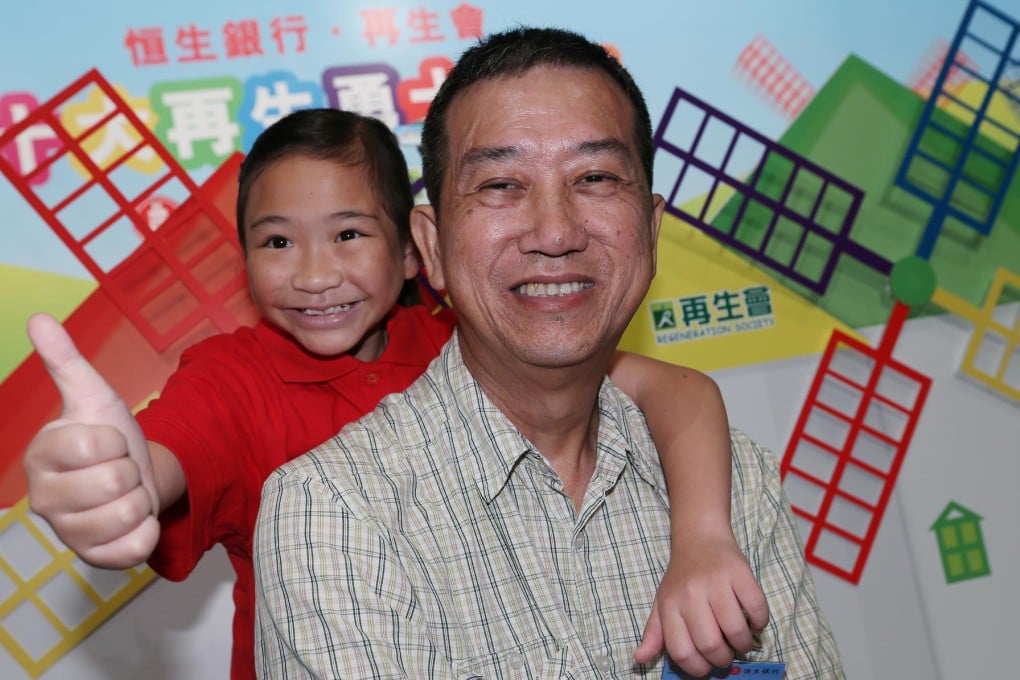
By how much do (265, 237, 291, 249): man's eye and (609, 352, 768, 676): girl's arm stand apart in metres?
0.55

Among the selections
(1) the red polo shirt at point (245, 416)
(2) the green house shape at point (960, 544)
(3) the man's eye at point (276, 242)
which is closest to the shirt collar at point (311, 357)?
(1) the red polo shirt at point (245, 416)

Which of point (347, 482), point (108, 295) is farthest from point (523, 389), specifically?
point (108, 295)

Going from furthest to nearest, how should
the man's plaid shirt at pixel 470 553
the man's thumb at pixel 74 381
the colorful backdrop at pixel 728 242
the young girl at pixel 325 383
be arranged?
1. the colorful backdrop at pixel 728 242
2. the young girl at pixel 325 383
3. the man's plaid shirt at pixel 470 553
4. the man's thumb at pixel 74 381

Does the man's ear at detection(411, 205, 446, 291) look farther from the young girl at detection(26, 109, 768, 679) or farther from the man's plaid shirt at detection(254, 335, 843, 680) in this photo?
the young girl at detection(26, 109, 768, 679)

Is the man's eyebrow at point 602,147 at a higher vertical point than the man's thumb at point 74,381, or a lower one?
lower

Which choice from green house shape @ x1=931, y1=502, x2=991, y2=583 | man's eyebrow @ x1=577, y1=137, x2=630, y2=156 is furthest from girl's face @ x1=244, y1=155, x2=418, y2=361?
green house shape @ x1=931, y1=502, x2=991, y2=583

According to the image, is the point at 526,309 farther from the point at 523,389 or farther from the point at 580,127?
the point at 580,127

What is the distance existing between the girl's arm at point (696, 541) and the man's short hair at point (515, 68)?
32cm

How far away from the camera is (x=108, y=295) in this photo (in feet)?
6.31

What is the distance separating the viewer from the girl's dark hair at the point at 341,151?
5.25 ft

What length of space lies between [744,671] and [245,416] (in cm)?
78

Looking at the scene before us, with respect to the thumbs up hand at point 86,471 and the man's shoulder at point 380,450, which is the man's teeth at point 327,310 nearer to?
the man's shoulder at point 380,450

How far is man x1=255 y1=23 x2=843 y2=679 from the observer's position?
105 centimetres

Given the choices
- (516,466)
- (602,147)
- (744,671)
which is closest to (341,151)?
(602,147)
